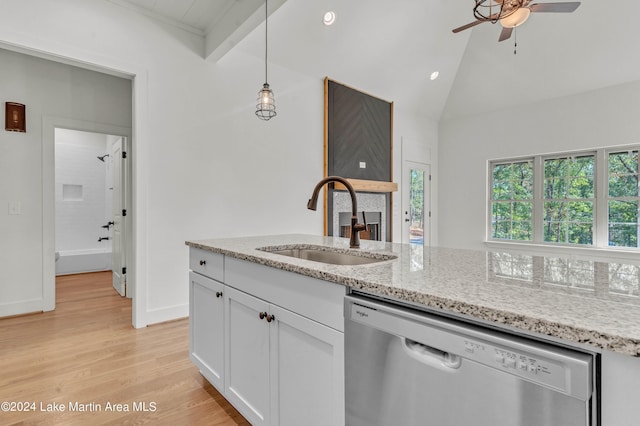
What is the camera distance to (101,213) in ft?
19.3

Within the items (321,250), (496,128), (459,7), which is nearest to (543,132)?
(496,128)

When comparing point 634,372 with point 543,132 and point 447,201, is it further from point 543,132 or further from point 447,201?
point 447,201

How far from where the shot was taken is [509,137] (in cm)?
519

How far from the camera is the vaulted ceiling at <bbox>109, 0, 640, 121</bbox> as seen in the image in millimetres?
3090

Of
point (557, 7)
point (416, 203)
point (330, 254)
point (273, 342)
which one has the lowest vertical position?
point (273, 342)

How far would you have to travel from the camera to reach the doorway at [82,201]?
526cm

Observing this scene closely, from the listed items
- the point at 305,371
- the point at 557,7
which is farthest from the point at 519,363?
the point at 557,7

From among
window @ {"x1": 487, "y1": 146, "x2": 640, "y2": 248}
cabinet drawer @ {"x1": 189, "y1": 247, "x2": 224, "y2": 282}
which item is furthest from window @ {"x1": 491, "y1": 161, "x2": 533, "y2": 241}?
cabinet drawer @ {"x1": 189, "y1": 247, "x2": 224, "y2": 282}

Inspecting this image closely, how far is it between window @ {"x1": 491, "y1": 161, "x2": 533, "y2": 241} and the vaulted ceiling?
80 cm

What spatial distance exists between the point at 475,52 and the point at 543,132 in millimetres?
1555

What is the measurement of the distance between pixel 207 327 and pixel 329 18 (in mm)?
3296

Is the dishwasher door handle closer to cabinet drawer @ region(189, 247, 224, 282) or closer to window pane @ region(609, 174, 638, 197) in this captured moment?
cabinet drawer @ region(189, 247, 224, 282)

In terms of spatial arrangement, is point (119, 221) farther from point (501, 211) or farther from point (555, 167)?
point (555, 167)

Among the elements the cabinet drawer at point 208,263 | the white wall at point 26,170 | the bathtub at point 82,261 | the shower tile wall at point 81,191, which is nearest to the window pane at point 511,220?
the cabinet drawer at point 208,263
